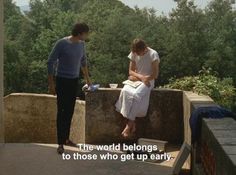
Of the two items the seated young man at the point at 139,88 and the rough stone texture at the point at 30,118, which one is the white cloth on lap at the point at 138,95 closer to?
the seated young man at the point at 139,88

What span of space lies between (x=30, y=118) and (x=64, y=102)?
3173 mm

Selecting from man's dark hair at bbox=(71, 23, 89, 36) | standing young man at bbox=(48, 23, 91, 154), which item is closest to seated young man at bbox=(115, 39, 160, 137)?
standing young man at bbox=(48, 23, 91, 154)

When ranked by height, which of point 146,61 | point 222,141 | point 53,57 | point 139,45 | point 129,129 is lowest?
point 129,129

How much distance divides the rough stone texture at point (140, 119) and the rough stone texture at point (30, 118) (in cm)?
198

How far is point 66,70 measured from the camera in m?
5.66

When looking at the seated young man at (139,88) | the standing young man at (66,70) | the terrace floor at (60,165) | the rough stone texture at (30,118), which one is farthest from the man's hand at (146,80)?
the rough stone texture at (30,118)

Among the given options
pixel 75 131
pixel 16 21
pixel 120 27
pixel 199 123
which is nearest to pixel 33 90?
pixel 120 27

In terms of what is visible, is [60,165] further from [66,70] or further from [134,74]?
[134,74]

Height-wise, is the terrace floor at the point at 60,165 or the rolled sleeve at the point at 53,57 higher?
the rolled sleeve at the point at 53,57

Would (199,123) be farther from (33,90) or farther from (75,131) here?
(33,90)

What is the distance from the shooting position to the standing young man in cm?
559

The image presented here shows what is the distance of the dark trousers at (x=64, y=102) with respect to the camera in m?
5.70

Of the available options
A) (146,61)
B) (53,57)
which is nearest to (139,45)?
(146,61)

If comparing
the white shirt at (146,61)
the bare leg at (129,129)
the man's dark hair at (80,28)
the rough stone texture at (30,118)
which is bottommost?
the rough stone texture at (30,118)
